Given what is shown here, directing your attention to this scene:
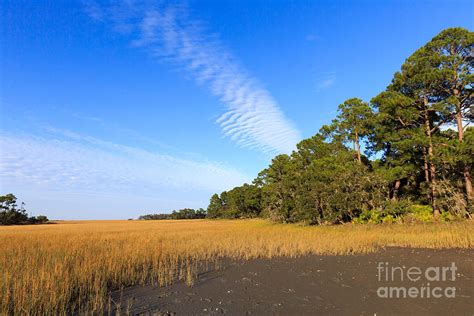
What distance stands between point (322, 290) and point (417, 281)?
2530mm

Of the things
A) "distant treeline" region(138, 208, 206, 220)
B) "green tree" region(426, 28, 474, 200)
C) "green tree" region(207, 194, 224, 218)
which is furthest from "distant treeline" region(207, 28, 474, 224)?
"distant treeline" region(138, 208, 206, 220)

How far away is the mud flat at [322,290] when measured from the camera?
5598 millimetres

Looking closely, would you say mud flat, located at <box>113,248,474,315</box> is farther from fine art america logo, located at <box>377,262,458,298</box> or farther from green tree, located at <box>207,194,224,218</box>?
green tree, located at <box>207,194,224,218</box>

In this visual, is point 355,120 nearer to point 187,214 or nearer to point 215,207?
point 215,207

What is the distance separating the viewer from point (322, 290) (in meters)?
6.87

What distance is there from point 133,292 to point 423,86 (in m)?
27.4

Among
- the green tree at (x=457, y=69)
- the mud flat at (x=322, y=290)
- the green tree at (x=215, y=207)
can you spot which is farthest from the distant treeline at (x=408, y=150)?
the green tree at (x=215, y=207)

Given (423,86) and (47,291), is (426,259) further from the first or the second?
(423,86)

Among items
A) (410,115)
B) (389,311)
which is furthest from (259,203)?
(389,311)

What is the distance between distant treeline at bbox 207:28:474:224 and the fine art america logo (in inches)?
664

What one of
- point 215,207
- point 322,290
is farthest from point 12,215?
point 322,290

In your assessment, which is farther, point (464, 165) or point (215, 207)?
point (215, 207)

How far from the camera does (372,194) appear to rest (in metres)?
27.2

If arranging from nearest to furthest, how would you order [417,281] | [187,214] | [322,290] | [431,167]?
[322,290] < [417,281] < [431,167] < [187,214]
